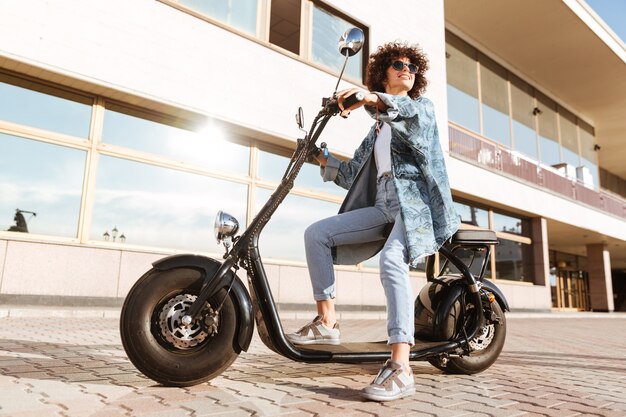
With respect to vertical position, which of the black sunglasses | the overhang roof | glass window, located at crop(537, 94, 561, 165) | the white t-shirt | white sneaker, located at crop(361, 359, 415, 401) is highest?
the overhang roof

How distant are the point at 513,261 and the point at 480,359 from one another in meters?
14.0

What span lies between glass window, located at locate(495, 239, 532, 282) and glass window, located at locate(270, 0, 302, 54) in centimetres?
902

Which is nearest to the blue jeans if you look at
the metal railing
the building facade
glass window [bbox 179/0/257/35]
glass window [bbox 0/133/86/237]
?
the building facade

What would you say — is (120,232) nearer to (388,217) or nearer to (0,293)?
(0,293)

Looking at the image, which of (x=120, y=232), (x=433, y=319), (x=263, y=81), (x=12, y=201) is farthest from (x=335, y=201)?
(x=433, y=319)

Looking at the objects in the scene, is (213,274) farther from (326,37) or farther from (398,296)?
(326,37)

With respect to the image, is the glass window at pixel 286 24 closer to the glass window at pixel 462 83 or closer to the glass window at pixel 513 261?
the glass window at pixel 462 83

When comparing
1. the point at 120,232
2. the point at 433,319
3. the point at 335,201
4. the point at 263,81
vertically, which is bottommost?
the point at 433,319

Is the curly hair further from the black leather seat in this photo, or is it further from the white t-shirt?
the black leather seat

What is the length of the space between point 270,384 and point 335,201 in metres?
8.19

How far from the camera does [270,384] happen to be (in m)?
2.56

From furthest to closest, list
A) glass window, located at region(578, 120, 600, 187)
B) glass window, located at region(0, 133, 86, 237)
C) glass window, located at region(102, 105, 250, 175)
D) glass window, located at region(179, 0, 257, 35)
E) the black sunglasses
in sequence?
glass window, located at region(578, 120, 600, 187)
glass window, located at region(179, 0, 257, 35)
glass window, located at region(102, 105, 250, 175)
glass window, located at region(0, 133, 86, 237)
the black sunglasses

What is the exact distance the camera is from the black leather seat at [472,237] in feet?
9.47

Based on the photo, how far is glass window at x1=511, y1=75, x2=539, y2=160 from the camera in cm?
1859
